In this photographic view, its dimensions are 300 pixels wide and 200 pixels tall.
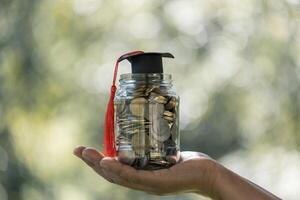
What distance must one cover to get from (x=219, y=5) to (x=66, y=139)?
65 cm

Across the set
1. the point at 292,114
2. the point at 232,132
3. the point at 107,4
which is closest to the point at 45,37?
the point at 107,4

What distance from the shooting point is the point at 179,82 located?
6.93 ft

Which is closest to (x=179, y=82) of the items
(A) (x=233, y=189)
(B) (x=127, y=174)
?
(A) (x=233, y=189)

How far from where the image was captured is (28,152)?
2.08m

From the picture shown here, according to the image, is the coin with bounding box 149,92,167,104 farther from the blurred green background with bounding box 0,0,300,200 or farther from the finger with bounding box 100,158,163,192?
the blurred green background with bounding box 0,0,300,200

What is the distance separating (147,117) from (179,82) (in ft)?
3.90

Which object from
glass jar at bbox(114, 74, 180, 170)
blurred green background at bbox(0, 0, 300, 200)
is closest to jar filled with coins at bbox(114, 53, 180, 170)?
glass jar at bbox(114, 74, 180, 170)

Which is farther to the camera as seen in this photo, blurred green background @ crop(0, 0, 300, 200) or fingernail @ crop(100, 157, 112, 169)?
blurred green background @ crop(0, 0, 300, 200)

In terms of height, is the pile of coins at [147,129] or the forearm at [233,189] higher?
the pile of coins at [147,129]

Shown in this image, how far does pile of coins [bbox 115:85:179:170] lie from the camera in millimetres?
921

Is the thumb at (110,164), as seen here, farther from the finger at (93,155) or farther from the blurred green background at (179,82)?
the blurred green background at (179,82)

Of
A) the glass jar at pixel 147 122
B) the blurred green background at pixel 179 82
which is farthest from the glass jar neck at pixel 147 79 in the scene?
the blurred green background at pixel 179 82

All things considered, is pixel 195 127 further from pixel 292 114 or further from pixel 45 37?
pixel 45 37

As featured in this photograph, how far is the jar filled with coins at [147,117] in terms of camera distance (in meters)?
0.92
